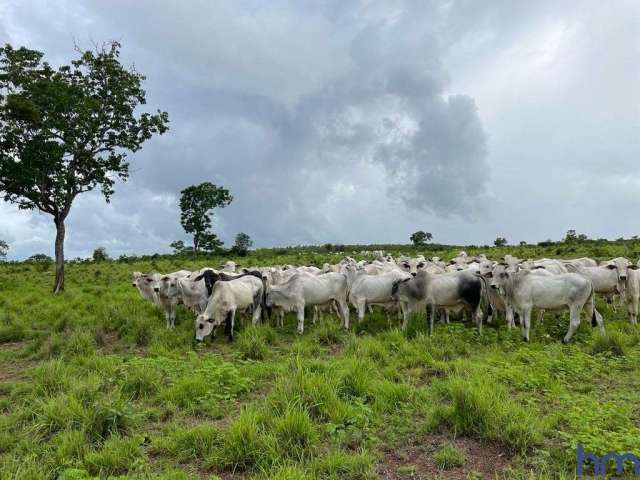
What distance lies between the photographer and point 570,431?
5.77 meters

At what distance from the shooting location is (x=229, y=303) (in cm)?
1218

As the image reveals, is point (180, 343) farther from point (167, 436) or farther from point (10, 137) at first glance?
point (10, 137)

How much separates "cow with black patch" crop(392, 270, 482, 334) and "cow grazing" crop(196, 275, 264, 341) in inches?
186

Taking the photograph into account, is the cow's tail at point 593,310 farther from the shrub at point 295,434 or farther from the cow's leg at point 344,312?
the shrub at point 295,434

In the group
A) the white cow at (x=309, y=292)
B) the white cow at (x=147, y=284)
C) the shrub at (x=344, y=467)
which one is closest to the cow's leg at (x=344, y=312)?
the white cow at (x=309, y=292)

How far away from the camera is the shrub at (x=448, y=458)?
5219 millimetres

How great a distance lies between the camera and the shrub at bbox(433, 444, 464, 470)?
17.1ft

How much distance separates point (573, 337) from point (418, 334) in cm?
384

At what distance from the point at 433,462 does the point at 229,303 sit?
7.98 metres

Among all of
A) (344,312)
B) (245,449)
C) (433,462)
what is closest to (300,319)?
(344,312)

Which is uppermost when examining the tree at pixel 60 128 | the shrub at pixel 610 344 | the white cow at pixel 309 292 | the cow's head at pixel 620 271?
the tree at pixel 60 128

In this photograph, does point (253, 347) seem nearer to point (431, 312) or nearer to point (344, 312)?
point (344, 312)

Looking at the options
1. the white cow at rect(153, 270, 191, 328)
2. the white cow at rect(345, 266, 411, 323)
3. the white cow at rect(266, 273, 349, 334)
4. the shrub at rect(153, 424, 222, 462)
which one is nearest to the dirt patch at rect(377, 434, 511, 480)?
the shrub at rect(153, 424, 222, 462)

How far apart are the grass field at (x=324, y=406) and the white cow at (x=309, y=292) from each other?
1969 millimetres
